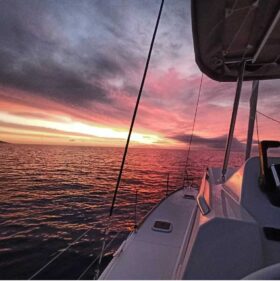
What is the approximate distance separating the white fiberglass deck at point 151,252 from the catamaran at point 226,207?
0.05 feet

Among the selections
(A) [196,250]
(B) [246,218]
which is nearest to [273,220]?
(B) [246,218]

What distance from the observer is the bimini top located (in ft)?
12.5

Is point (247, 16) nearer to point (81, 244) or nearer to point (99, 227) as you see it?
point (81, 244)

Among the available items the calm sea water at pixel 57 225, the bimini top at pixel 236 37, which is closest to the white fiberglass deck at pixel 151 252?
the calm sea water at pixel 57 225

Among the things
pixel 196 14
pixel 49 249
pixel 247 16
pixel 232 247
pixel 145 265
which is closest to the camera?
pixel 232 247

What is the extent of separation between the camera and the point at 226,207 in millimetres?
2373

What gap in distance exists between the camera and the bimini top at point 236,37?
12.5 ft

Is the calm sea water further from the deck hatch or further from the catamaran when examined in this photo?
the catamaran

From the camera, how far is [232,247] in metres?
1.87

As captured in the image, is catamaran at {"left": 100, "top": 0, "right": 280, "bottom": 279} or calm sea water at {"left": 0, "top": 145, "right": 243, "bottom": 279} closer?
catamaran at {"left": 100, "top": 0, "right": 280, "bottom": 279}

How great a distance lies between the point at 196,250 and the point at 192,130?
6249mm

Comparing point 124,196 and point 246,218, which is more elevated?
point 246,218

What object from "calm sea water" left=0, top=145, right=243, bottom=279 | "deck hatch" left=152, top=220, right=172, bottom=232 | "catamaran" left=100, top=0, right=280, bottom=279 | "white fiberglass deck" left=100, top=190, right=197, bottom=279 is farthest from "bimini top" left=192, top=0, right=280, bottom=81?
"calm sea water" left=0, top=145, right=243, bottom=279

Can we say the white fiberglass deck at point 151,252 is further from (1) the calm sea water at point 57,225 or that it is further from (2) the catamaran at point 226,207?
(1) the calm sea water at point 57,225
